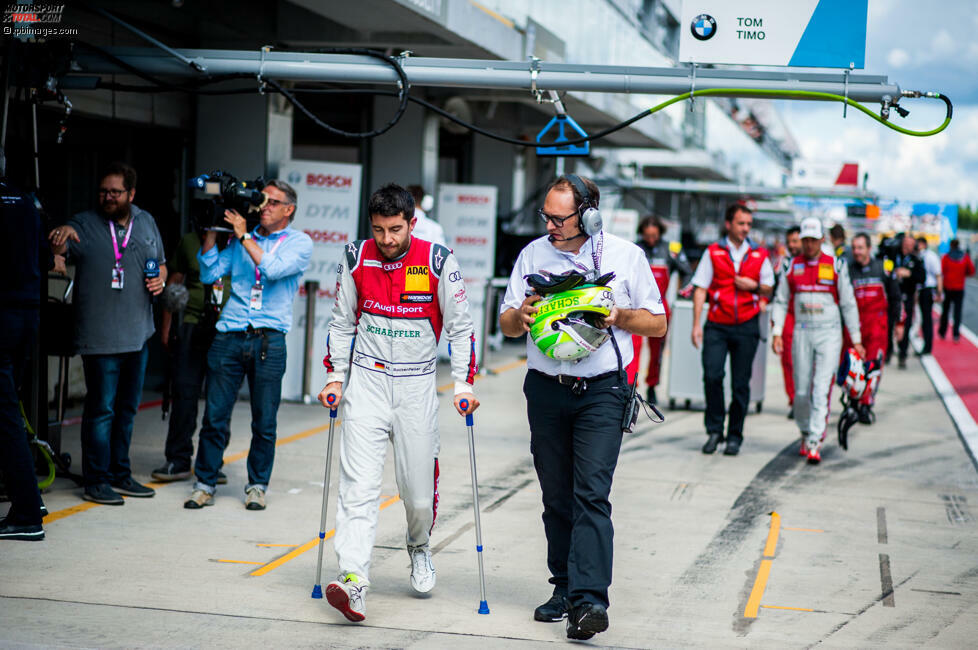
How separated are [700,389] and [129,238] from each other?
23.4ft

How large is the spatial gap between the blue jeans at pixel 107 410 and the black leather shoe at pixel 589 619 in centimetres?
369

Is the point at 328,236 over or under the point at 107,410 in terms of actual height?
over

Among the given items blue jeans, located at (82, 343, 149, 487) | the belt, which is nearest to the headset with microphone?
the belt

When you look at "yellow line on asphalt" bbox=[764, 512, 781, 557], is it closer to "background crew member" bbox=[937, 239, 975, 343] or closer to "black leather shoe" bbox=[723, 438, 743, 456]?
"black leather shoe" bbox=[723, 438, 743, 456]

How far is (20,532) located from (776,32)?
5.36 metres

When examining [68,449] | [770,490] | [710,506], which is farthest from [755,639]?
[68,449]

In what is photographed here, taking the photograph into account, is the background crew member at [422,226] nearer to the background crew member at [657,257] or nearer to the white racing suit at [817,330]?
the background crew member at [657,257]

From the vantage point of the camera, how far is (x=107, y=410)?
24.0ft

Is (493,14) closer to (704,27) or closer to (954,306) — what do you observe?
(704,27)

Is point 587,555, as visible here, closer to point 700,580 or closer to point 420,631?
point 420,631

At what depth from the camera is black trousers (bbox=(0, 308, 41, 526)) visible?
618cm

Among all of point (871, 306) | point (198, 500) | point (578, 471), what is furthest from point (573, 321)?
point (871, 306)

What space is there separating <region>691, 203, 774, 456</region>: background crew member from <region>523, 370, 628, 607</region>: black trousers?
495 centimetres

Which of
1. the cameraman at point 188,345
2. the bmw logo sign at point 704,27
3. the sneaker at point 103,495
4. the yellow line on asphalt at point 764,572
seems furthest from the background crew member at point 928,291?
the sneaker at point 103,495
